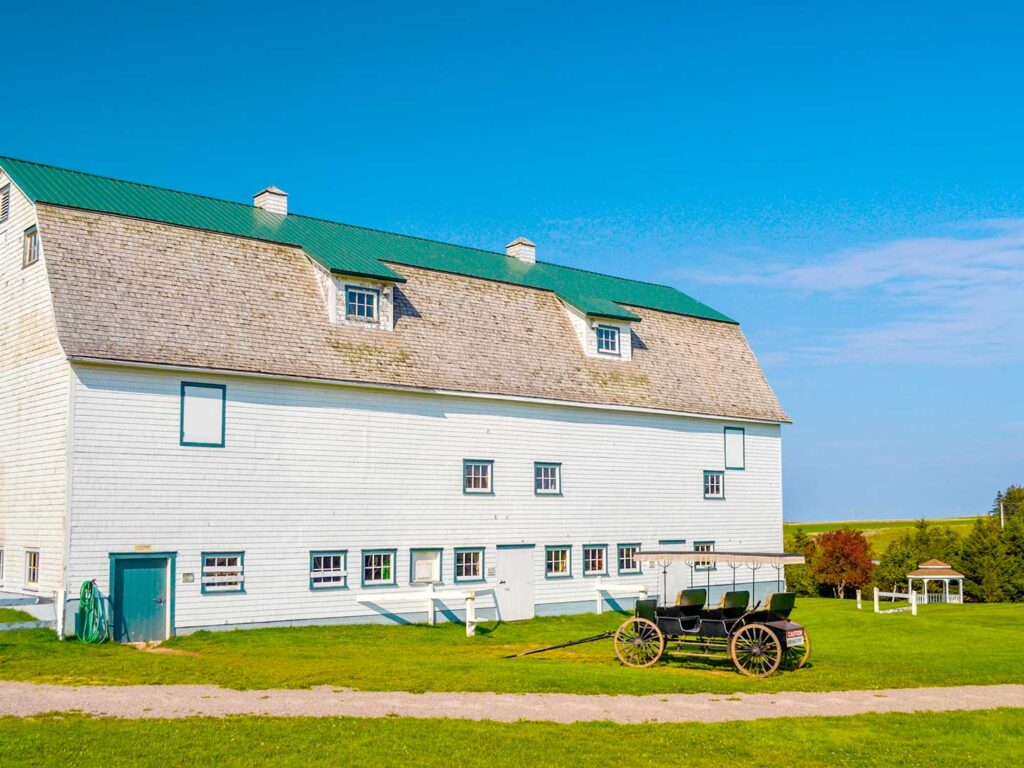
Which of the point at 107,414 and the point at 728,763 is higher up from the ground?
the point at 107,414

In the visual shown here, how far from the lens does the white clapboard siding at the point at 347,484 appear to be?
973 inches

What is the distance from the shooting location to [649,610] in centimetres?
2239

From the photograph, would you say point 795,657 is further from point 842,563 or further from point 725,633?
point 842,563

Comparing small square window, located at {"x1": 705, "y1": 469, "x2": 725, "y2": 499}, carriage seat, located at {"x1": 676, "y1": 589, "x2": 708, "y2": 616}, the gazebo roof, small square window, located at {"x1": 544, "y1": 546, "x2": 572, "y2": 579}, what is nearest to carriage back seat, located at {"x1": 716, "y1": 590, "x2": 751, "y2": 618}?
carriage seat, located at {"x1": 676, "y1": 589, "x2": 708, "y2": 616}

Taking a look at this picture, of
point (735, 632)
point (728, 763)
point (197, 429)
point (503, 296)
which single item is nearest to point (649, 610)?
point (735, 632)

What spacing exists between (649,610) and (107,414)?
12.8m

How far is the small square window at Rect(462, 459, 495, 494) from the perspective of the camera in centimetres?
3097

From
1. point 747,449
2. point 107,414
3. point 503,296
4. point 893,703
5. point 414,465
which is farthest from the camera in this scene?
point 747,449

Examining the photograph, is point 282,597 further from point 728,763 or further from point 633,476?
point 728,763

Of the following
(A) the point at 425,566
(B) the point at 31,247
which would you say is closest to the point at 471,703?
(A) the point at 425,566

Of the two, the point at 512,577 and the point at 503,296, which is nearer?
the point at 512,577

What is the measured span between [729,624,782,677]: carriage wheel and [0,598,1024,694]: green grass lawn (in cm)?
32

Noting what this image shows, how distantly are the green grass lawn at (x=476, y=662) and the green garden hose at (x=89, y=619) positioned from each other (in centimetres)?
47

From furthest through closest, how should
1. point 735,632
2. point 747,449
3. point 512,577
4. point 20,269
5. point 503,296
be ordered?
point 747,449
point 503,296
point 512,577
point 20,269
point 735,632
